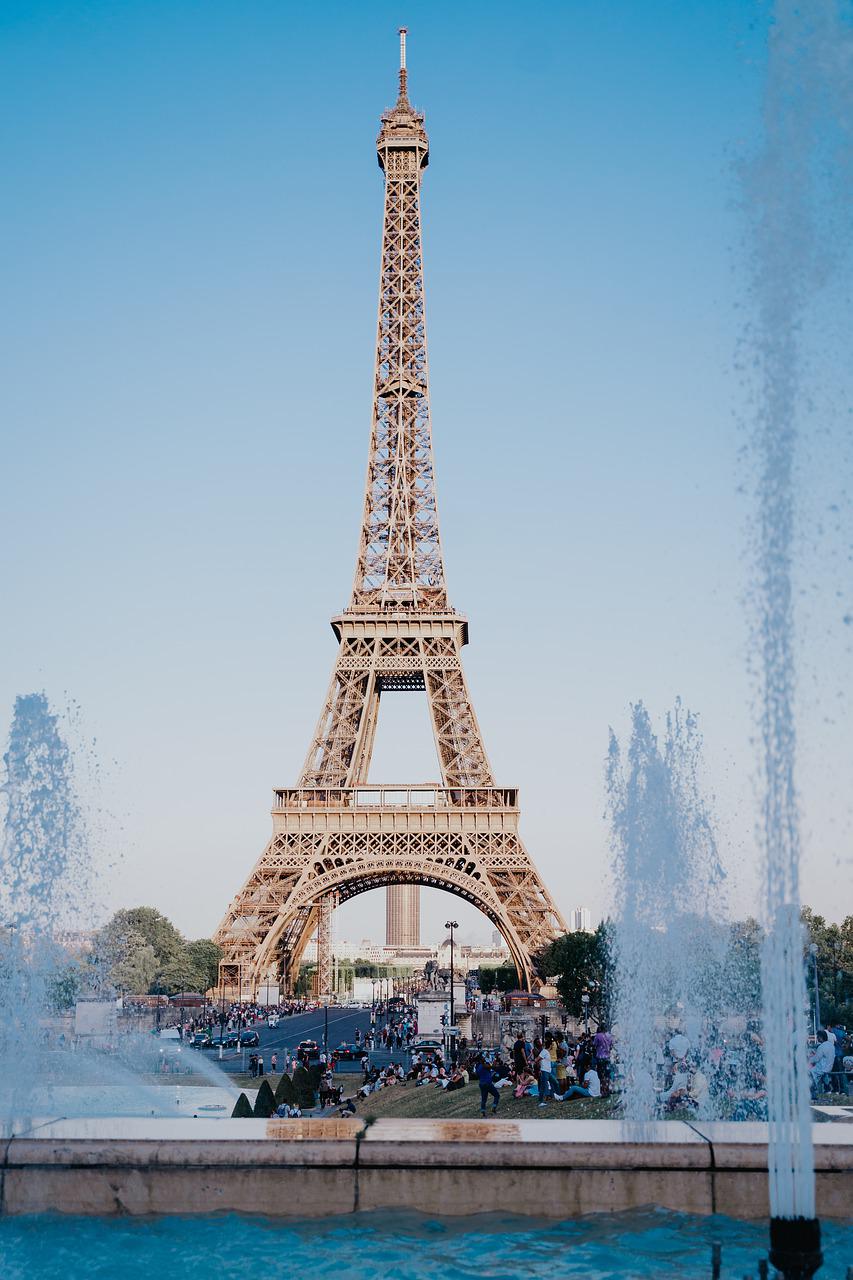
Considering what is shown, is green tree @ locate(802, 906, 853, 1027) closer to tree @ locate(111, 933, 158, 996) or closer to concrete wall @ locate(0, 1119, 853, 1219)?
tree @ locate(111, 933, 158, 996)

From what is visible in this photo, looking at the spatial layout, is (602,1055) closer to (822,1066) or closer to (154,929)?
(822,1066)

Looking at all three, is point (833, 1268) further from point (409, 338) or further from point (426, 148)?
point (426, 148)

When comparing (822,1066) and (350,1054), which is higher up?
(822,1066)

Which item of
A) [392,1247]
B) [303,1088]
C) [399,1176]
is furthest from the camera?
[303,1088]

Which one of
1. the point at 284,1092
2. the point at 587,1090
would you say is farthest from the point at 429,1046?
the point at 587,1090

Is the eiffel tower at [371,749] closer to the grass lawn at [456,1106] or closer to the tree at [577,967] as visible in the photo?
the tree at [577,967]

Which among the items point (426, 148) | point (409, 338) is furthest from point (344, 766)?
point (426, 148)

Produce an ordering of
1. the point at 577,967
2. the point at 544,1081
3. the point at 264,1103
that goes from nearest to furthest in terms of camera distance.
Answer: the point at 544,1081, the point at 264,1103, the point at 577,967
